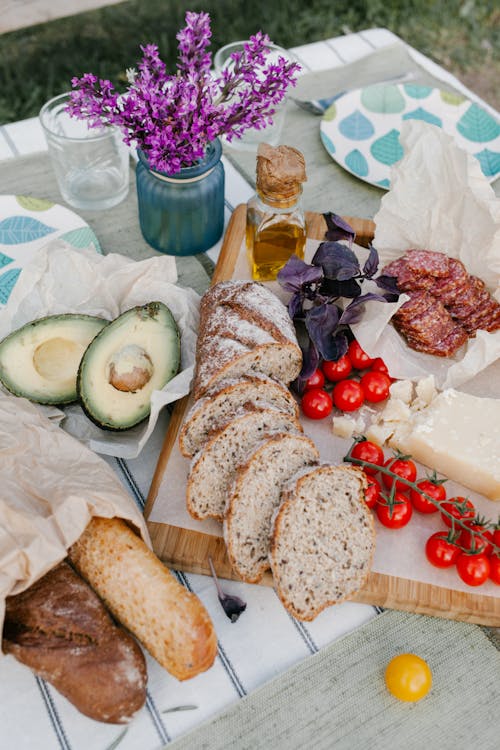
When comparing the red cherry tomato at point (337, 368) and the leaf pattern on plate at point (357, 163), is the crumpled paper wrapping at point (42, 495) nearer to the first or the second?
the red cherry tomato at point (337, 368)

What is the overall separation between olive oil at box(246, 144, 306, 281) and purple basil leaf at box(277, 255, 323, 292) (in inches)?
8.5

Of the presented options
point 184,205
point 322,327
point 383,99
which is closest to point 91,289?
point 184,205

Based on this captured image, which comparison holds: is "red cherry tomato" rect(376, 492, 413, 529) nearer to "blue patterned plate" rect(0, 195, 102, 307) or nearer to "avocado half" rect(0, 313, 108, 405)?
"avocado half" rect(0, 313, 108, 405)

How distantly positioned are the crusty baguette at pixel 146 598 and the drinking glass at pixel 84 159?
1503mm

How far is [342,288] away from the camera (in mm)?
2346

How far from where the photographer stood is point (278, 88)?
88.7 inches

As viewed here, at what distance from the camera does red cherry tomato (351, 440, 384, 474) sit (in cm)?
211

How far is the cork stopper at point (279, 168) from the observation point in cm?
227

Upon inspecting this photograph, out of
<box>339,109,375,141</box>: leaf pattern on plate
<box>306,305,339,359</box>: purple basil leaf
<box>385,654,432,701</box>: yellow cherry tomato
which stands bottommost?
<box>385,654,432,701</box>: yellow cherry tomato

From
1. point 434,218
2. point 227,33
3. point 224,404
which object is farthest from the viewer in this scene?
point 227,33

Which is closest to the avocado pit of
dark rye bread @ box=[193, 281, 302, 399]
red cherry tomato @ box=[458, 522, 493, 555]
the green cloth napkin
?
dark rye bread @ box=[193, 281, 302, 399]

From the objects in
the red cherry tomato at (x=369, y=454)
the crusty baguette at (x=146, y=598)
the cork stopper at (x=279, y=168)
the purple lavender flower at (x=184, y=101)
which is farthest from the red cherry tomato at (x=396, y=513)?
the purple lavender flower at (x=184, y=101)

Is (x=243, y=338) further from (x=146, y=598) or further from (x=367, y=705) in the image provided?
(x=367, y=705)

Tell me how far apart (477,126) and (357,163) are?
1.95ft
